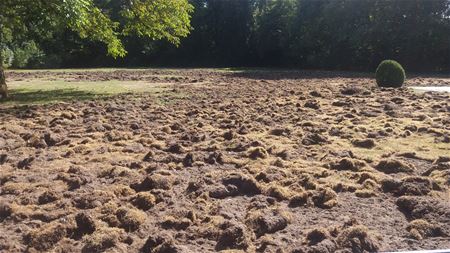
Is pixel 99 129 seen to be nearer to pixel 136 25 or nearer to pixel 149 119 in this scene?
pixel 149 119

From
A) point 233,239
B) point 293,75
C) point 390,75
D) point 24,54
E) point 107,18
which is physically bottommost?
point 293,75

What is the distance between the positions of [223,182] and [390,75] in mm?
12970

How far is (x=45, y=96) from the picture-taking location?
44.7 feet

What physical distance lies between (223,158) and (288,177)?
1060mm

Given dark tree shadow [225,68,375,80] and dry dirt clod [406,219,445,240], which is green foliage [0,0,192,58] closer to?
dark tree shadow [225,68,375,80]

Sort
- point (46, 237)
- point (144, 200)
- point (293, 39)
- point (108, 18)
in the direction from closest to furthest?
point (46, 237)
point (144, 200)
point (108, 18)
point (293, 39)

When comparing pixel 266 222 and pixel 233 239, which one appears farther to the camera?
pixel 266 222

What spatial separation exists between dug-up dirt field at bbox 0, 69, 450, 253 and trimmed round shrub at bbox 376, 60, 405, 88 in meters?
7.06

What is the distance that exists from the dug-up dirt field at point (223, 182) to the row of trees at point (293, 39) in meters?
14.6

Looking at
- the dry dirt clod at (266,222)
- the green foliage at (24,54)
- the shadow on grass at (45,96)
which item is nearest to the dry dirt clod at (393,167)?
the dry dirt clod at (266,222)

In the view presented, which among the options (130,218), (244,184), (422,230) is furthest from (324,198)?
(130,218)

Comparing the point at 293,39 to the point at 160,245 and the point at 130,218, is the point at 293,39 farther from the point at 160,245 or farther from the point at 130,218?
the point at 160,245

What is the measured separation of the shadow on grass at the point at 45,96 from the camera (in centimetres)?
1229

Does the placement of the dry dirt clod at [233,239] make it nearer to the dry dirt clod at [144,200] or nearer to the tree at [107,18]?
the dry dirt clod at [144,200]
